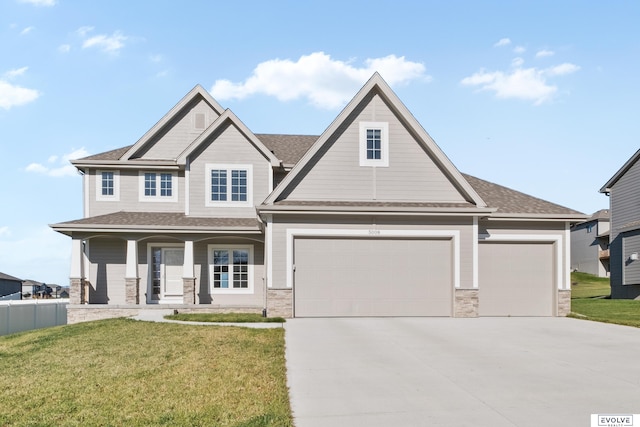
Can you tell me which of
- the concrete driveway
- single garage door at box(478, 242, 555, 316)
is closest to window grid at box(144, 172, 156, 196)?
the concrete driveway

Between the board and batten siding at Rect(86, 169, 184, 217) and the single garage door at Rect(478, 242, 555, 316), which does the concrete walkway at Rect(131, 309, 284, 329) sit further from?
the single garage door at Rect(478, 242, 555, 316)

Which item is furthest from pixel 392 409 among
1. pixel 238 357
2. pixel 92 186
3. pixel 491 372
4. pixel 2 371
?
pixel 92 186

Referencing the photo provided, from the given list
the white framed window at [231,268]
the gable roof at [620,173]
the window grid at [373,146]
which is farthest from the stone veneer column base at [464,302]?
the gable roof at [620,173]

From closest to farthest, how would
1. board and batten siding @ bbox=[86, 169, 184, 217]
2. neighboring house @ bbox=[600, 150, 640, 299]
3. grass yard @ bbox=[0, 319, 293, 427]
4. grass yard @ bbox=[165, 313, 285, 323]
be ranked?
grass yard @ bbox=[0, 319, 293, 427] → grass yard @ bbox=[165, 313, 285, 323] → board and batten siding @ bbox=[86, 169, 184, 217] → neighboring house @ bbox=[600, 150, 640, 299]

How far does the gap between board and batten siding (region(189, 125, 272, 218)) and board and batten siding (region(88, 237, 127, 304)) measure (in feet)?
11.3

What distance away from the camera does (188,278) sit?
20.1 meters

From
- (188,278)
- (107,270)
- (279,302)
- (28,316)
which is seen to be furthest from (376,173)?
(28,316)

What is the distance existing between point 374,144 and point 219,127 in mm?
6763

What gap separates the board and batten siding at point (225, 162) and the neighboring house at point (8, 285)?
41986 mm

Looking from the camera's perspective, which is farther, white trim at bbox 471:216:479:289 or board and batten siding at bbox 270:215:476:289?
white trim at bbox 471:216:479:289

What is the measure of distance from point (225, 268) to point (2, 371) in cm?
1167

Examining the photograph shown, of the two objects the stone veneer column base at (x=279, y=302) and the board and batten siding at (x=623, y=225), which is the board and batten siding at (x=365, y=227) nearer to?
the stone veneer column base at (x=279, y=302)

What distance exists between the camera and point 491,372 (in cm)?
898

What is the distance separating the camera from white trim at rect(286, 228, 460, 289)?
1695 centimetres
